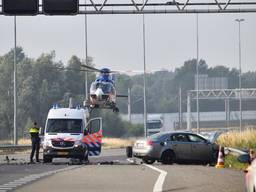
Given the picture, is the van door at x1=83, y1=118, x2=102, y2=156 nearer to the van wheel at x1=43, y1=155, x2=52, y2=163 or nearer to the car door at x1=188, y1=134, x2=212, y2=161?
the van wheel at x1=43, y1=155, x2=52, y2=163

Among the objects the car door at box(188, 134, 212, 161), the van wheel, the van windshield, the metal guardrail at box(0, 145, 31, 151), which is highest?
the van windshield

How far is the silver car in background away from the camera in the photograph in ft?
105

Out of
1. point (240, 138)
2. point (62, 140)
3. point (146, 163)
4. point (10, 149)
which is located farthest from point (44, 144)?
point (10, 149)

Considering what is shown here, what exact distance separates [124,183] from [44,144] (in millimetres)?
15013

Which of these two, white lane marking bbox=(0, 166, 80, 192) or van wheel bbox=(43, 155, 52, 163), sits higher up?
white lane marking bbox=(0, 166, 80, 192)

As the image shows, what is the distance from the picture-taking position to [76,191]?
62.2ft

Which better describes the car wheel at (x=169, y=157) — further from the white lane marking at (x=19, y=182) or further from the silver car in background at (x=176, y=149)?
the white lane marking at (x=19, y=182)

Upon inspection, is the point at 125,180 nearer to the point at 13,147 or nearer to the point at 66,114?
the point at 66,114

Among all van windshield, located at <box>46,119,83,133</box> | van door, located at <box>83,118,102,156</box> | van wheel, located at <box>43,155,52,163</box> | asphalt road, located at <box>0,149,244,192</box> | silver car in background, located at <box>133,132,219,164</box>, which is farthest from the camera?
van door, located at <box>83,118,102,156</box>

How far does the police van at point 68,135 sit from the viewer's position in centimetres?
3556

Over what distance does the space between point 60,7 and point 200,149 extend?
24.0 feet

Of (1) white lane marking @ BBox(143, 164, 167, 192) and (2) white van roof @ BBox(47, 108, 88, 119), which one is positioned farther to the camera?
(2) white van roof @ BBox(47, 108, 88, 119)

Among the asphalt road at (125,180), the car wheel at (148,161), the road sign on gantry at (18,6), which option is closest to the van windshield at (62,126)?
the car wheel at (148,161)

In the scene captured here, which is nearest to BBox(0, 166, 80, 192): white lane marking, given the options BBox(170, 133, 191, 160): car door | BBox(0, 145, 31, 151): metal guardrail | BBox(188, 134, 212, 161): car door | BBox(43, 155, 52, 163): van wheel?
BBox(170, 133, 191, 160): car door
